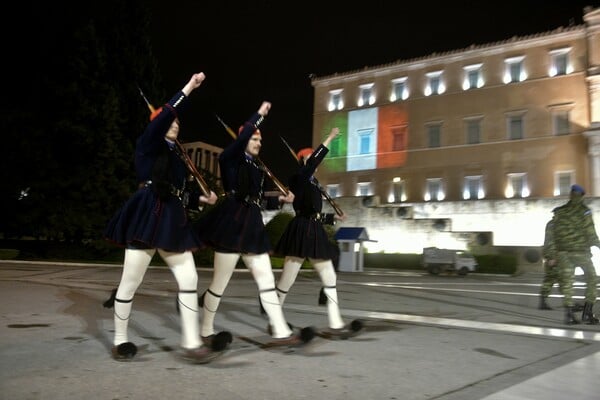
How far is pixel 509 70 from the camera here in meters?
43.4

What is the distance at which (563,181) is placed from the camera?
1592 inches

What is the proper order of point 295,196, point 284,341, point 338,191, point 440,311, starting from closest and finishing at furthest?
point 284,341
point 295,196
point 440,311
point 338,191

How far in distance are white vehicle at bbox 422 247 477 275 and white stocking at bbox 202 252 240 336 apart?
84.1 feet

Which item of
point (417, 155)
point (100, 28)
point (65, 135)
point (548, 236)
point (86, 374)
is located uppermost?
point (100, 28)

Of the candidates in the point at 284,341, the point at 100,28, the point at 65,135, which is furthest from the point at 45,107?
the point at 284,341

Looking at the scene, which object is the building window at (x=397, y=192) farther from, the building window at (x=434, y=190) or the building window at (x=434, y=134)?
the building window at (x=434, y=134)

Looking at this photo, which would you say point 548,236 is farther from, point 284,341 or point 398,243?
point 398,243

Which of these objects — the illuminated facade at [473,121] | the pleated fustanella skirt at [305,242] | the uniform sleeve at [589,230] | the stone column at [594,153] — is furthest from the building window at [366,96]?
the pleated fustanella skirt at [305,242]

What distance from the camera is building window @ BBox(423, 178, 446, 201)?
4569cm

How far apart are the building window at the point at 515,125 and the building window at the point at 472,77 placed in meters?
3.85

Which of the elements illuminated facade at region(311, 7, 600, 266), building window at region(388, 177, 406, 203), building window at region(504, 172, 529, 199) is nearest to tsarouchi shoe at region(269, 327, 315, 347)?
illuminated facade at region(311, 7, 600, 266)

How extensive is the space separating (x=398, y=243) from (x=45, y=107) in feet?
82.7

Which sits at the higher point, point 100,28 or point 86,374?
point 100,28

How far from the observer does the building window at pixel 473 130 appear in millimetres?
44688
